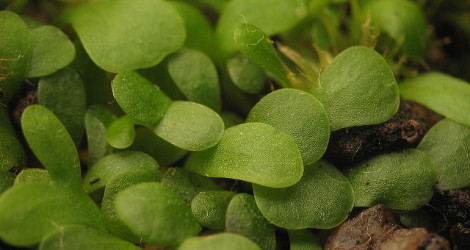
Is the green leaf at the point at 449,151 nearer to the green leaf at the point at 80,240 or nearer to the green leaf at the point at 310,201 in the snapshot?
the green leaf at the point at 310,201

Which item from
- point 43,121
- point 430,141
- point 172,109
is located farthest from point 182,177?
point 430,141

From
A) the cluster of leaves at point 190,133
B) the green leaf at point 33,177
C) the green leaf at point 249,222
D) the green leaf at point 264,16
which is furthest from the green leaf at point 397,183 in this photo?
the green leaf at point 33,177

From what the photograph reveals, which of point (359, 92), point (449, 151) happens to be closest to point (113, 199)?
point (359, 92)

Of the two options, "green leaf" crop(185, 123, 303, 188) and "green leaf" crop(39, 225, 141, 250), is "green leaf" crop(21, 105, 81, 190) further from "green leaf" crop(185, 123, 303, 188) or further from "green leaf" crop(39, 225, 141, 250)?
"green leaf" crop(185, 123, 303, 188)

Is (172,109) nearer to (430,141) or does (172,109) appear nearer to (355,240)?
(355,240)

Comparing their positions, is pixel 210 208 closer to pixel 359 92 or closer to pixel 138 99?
pixel 138 99

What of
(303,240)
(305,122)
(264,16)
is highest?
(264,16)
